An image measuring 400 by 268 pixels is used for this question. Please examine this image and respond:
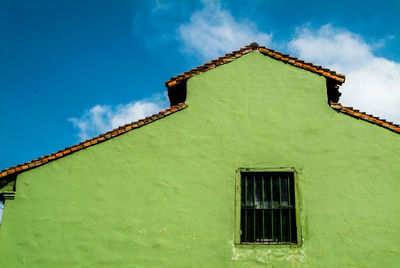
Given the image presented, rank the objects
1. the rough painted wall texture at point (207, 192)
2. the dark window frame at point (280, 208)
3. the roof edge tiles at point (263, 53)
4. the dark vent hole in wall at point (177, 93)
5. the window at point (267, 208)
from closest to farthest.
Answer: the rough painted wall texture at point (207, 192) < the dark window frame at point (280, 208) < the window at point (267, 208) < the roof edge tiles at point (263, 53) < the dark vent hole in wall at point (177, 93)

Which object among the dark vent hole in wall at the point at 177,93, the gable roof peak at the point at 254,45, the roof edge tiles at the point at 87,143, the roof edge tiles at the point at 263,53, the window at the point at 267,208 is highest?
the gable roof peak at the point at 254,45

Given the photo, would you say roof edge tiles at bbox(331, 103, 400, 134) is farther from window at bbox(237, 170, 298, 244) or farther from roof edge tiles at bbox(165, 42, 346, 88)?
window at bbox(237, 170, 298, 244)

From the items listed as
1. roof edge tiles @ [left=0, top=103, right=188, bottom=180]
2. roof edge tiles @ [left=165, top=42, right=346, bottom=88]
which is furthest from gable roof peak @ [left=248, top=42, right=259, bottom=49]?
roof edge tiles @ [left=0, top=103, right=188, bottom=180]

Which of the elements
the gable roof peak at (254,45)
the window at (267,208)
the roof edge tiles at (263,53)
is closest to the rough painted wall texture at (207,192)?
the window at (267,208)

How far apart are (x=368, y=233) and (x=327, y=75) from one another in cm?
408

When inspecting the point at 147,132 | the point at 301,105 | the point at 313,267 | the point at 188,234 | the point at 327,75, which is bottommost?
the point at 313,267

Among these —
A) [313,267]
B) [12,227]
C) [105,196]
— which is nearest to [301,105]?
[313,267]

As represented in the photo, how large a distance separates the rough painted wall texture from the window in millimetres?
247

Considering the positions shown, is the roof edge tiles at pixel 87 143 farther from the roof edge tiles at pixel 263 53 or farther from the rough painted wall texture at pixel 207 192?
the roof edge tiles at pixel 263 53

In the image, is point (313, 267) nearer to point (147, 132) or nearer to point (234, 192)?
point (234, 192)

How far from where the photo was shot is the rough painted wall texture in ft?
23.9

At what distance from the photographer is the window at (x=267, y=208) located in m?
7.58

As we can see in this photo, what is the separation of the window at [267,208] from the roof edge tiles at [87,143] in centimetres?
239

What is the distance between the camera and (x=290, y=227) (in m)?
7.61
